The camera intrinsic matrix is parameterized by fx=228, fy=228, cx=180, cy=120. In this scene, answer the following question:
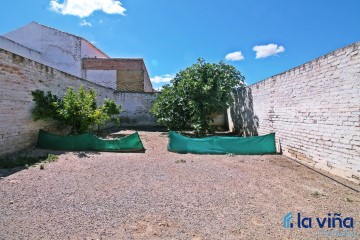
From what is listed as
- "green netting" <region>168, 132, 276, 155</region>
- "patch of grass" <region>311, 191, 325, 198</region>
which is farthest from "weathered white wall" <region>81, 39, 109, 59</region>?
"patch of grass" <region>311, 191, 325, 198</region>

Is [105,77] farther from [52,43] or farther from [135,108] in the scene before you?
[135,108]

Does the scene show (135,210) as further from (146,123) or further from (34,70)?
(146,123)

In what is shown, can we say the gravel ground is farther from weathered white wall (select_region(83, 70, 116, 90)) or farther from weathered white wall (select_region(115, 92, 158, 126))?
weathered white wall (select_region(83, 70, 116, 90))

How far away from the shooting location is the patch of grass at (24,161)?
5829mm

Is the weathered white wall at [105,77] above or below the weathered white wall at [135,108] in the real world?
above

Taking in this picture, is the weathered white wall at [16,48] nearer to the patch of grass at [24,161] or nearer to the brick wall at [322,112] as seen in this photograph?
the patch of grass at [24,161]

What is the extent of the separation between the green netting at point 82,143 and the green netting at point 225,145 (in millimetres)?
1956

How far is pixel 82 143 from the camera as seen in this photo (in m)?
7.92

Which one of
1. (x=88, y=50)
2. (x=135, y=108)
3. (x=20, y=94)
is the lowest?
(x=135, y=108)

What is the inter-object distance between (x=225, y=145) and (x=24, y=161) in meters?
6.09

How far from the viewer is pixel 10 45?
1349 cm

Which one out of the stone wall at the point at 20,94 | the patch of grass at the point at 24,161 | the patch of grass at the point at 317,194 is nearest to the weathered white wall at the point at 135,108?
the stone wall at the point at 20,94

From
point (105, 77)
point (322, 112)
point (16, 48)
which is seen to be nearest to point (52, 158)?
point (322, 112)

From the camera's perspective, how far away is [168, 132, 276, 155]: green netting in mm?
7988
